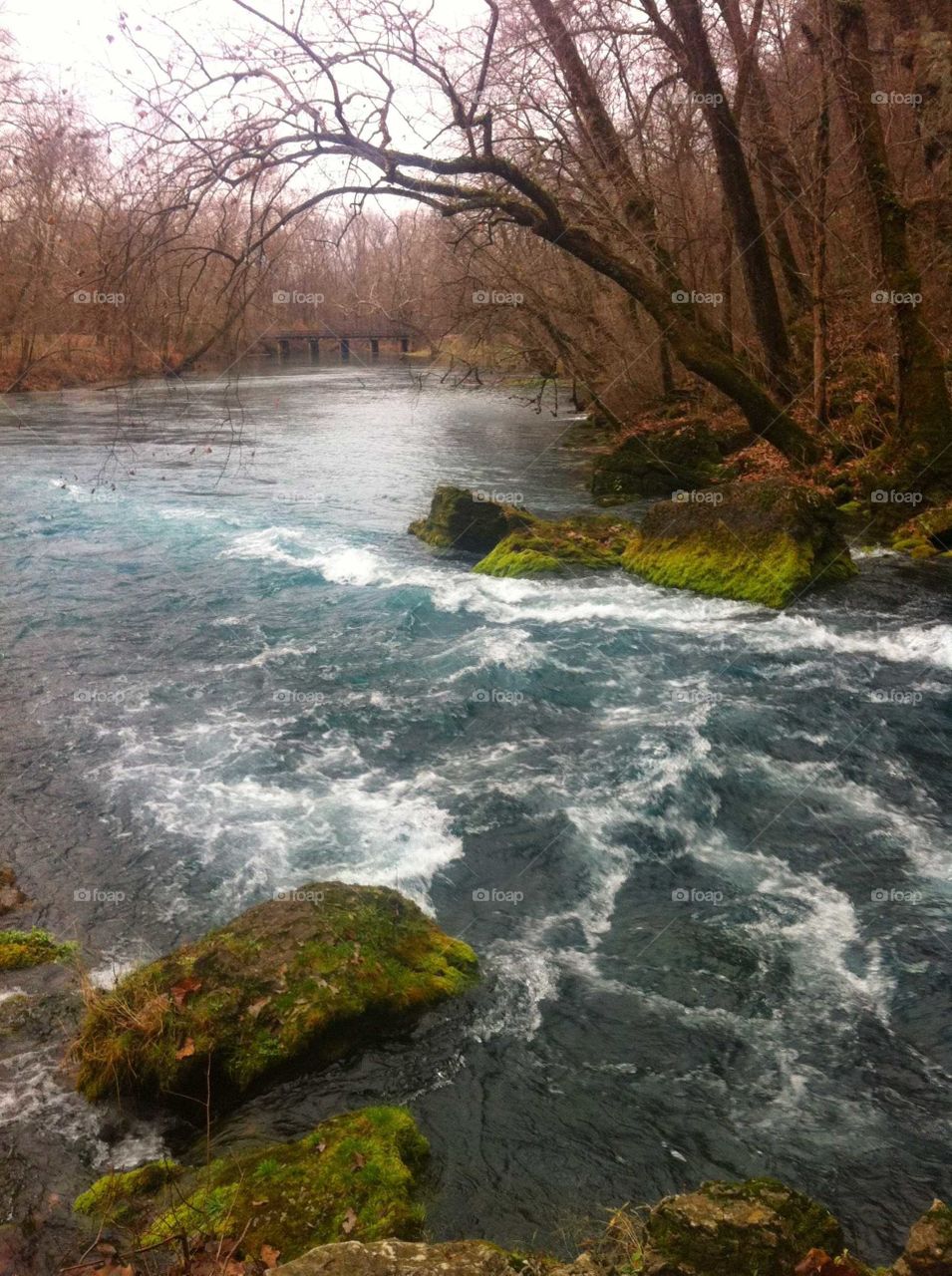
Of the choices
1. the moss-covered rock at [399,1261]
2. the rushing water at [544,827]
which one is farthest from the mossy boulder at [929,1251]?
the moss-covered rock at [399,1261]

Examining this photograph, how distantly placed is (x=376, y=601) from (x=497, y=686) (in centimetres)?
323

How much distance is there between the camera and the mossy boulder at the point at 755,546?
469 inches

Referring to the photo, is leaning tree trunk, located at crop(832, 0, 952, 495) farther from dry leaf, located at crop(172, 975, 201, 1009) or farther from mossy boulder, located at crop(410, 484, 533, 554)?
dry leaf, located at crop(172, 975, 201, 1009)

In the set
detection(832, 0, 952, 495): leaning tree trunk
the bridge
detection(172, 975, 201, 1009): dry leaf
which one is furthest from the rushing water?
the bridge

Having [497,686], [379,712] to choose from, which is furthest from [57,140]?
[497,686]

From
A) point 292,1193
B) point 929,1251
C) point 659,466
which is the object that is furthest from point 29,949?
point 659,466

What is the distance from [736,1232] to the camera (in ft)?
10.9

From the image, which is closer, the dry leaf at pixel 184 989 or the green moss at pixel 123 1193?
the green moss at pixel 123 1193

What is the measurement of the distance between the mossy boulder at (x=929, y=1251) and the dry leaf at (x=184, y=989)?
332 cm

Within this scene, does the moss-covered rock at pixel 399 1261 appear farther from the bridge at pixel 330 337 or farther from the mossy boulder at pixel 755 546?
the bridge at pixel 330 337

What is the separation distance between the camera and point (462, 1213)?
162 inches

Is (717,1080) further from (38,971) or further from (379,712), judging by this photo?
(379,712)

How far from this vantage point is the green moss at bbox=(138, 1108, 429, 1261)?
374 cm

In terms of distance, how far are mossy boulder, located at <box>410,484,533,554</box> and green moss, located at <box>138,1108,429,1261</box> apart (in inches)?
429
